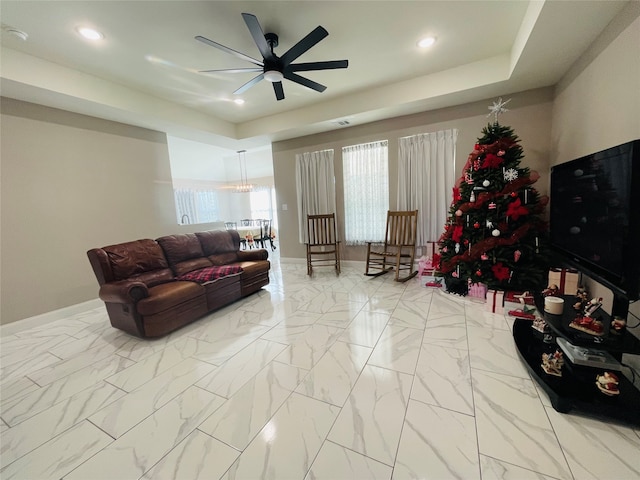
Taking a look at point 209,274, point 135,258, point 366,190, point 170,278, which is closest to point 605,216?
point 366,190

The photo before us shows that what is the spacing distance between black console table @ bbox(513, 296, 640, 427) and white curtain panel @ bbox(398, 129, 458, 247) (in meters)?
2.31

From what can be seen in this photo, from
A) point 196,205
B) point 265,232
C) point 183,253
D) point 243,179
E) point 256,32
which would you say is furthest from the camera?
point 243,179

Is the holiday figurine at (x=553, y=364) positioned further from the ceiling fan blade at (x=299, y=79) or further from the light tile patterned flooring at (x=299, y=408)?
the ceiling fan blade at (x=299, y=79)

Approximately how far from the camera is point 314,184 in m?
4.73

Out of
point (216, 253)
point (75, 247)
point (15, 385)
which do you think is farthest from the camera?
point (216, 253)

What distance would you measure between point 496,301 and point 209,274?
306 cm

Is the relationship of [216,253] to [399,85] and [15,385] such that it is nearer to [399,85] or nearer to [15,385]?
[15,385]

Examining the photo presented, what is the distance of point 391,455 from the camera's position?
118 centimetres

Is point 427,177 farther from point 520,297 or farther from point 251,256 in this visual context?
point 251,256

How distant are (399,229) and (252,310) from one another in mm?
2467

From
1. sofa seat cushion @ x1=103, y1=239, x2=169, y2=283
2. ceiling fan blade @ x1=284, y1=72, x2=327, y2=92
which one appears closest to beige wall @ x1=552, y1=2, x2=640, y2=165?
ceiling fan blade @ x1=284, y1=72, x2=327, y2=92

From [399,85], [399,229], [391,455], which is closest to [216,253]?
[399,229]

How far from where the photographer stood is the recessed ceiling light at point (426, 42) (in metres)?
2.50

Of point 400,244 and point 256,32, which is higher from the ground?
point 256,32
